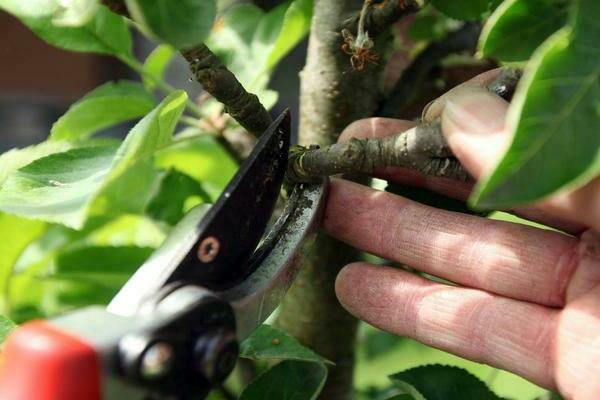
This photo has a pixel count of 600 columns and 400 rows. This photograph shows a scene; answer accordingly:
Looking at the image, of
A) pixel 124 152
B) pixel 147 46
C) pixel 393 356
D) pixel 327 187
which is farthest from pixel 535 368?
pixel 147 46

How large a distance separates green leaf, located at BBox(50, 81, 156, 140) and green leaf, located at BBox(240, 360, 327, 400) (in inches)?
9.7

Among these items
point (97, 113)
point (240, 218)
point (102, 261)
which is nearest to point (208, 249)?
point (240, 218)

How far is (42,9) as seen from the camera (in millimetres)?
500

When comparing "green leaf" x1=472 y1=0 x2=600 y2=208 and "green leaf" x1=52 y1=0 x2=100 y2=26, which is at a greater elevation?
"green leaf" x1=52 y1=0 x2=100 y2=26

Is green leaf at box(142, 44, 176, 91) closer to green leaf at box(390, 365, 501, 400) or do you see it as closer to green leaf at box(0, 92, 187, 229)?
green leaf at box(0, 92, 187, 229)

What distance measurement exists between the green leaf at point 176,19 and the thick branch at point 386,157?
0.62 ft

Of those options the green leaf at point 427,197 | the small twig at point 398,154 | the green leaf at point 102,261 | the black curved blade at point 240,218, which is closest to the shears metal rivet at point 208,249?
the black curved blade at point 240,218

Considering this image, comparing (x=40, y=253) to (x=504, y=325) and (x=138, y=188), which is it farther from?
(x=504, y=325)

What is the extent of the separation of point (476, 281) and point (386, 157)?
0.46 ft

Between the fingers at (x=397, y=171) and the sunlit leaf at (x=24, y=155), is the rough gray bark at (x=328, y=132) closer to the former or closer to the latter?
the fingers at (x=397, y=171)

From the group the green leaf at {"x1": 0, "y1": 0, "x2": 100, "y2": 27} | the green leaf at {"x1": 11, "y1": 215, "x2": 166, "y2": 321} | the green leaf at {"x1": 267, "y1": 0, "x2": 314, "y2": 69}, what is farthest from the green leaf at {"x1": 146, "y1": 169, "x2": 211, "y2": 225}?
the green leaf at {"x1": 0, "y1": 0, "x2": 100, "y2": 27}

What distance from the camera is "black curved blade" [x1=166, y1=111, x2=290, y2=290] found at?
479mm

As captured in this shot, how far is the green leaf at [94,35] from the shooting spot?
0.65 meters

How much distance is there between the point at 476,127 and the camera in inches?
17.0
